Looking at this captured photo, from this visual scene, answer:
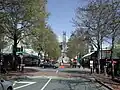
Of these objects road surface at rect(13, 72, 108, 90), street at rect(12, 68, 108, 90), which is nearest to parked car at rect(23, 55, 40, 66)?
street at rect(12, 68, 108, 90)

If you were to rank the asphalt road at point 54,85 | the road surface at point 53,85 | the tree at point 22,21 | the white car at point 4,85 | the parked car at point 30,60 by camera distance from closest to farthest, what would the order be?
the white car at point 4,85 → the asphalt road at point 54,85 → the road surface at point 53,85 → the tree at point 22,21 → the parked car at point 30,60

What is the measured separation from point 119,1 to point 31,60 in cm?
5956

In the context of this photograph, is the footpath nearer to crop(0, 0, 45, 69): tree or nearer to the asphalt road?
the asphalt road

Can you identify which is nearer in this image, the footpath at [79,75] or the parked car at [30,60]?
the footpath at [79,75]

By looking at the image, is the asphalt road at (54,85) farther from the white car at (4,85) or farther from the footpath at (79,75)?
the white car at (4,85)

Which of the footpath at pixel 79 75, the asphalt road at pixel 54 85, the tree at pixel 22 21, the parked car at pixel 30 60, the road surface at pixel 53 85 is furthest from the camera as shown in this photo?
the parked car at pixel 30 60

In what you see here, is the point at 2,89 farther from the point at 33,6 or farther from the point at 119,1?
the point at 33,6

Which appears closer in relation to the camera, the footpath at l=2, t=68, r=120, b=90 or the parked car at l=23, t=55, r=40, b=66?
the footpath at l=2, t=68, r=120, b=90

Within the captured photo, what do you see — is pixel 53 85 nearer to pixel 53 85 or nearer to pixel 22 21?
pixel 53 85

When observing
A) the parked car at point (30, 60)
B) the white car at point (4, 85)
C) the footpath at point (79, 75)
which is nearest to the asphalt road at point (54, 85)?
the footpath at point (79, 75)

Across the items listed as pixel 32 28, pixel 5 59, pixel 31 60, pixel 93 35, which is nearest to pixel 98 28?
pixel 93 35

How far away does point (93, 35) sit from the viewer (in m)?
51.9

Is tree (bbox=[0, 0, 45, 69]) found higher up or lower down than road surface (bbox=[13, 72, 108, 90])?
higher up

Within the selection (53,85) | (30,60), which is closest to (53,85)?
(53,85)
